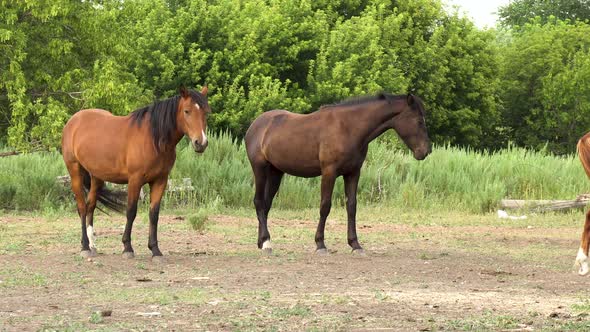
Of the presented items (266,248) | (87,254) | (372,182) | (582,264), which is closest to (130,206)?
(87,254)

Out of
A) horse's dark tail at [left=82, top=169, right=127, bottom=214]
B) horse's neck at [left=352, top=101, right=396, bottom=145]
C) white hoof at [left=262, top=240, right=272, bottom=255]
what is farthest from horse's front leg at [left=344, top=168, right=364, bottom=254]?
horse's dark tail at [left=82, top=169, right=127, bottom=214]

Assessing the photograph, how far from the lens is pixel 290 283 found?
463 inches

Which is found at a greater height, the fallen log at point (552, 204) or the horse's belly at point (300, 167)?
the horse's belly at point (300, 167)

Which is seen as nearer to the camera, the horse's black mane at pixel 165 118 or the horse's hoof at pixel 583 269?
the horse's hoof at pixel 583 269

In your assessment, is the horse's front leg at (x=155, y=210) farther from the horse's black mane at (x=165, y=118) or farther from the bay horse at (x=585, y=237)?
the bay horse at (x=585, y=237)

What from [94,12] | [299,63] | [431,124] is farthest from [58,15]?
[431,124]

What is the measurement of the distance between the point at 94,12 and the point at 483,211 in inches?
351

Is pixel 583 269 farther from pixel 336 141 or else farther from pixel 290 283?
pixel 336 141

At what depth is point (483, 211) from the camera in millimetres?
23953

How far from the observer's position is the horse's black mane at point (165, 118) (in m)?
13.6

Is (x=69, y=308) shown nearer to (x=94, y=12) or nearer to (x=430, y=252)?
(x=430, y=252)

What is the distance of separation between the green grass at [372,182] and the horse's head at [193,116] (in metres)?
8.53

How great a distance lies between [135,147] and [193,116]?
86 cm

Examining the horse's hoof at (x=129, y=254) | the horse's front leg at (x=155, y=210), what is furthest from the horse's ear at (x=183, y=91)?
the horse's hoof at (x=129, y=254)
